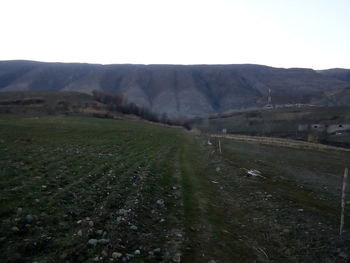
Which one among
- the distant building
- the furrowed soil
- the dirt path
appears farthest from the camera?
the distant building

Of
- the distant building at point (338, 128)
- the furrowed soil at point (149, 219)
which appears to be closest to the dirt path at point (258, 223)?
the furrowed soil at point (149, 219)

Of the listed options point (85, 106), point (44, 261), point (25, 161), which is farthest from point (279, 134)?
point (44, 261)

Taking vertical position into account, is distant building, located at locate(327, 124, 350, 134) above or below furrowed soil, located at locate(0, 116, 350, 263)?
below

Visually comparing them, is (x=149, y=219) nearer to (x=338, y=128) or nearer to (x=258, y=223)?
(x=258, y=223)

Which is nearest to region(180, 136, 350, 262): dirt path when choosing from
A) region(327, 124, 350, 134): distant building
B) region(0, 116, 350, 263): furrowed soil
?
region(0, 116, 350, 263): furrowed soil

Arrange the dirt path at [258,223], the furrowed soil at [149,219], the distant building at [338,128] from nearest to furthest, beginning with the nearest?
the furrowed soil at [149,219] < the dirt path at [258,223] < the distant building at [338,128]

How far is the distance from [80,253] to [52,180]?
763 cm

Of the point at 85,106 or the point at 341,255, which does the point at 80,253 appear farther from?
the point at 85,106

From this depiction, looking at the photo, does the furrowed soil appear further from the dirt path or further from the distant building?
the distant building

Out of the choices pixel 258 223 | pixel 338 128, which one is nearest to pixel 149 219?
pixel 258 223

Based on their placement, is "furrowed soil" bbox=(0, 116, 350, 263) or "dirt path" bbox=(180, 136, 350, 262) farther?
"dirt path" bbox=(180, 136, 350, 262)

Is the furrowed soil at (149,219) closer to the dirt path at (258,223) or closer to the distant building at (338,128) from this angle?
the dirt path at (258,223)

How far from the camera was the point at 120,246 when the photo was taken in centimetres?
826

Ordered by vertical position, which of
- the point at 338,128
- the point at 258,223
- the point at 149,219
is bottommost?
the point at 338,128
